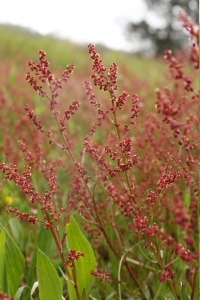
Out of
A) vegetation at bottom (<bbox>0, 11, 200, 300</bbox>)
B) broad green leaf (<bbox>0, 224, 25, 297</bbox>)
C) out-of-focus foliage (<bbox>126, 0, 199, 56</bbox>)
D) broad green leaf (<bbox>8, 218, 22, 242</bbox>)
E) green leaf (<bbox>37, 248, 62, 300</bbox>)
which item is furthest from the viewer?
out-of-focus foliage (<bbox>126, 0, 199, 56</bbox>)

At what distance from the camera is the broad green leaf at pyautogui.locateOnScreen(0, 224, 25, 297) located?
5.24ft

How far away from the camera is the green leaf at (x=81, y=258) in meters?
1.41

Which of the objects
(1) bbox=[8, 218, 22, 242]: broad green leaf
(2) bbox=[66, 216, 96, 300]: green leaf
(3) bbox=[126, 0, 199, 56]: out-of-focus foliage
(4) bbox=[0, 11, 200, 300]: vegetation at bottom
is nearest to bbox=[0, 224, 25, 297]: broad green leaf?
(4) bbox=[0, 11, 200, 300]: vegetation at bottom

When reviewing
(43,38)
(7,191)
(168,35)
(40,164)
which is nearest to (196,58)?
(40,164)

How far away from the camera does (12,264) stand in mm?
1631

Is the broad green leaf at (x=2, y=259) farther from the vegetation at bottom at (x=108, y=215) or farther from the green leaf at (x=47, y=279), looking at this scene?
the green leaf at (x=47, y=279)

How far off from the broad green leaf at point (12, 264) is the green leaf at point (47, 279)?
10.6 inches

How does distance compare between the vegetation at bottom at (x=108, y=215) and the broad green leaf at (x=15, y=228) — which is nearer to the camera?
the vegetation at bottom at (x=108, y=215)

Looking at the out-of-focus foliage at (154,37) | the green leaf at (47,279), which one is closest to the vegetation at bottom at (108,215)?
the green leaf at (47,279)

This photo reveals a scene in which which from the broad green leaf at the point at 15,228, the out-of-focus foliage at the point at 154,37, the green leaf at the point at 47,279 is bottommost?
the green leaf at the point at 47,279

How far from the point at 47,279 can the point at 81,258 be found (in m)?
0.14

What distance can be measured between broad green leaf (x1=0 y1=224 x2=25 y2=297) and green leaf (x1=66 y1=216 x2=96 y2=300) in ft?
0.87

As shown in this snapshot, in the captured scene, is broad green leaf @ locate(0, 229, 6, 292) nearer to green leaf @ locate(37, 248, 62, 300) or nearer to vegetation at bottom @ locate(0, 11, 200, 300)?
vegetation at bottom @ locate(0, 11, 200, 300)

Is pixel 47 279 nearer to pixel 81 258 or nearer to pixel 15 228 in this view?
pixel 81 258
